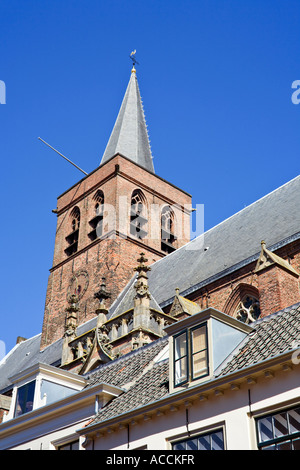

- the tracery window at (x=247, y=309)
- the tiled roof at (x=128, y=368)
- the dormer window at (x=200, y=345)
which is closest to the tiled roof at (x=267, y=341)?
the dormer window at (x=200, y=345)

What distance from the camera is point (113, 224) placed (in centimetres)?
3209

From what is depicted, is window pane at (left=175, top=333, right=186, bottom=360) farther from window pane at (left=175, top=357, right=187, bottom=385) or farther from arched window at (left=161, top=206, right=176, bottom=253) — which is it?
arched window at (left=161, top=206, right=176, bottom=253)

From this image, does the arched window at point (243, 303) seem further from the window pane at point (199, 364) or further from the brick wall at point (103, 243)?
the window pane at point (199, 364)

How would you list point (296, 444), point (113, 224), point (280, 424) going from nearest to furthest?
point (296, 444)
point (280, 424)
point (113, 224)

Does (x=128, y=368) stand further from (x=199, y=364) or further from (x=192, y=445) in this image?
(x=192, y=445)

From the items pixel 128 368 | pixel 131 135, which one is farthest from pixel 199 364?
pixel 131 135

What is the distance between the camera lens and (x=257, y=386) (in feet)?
29.3

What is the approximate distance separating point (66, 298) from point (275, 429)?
25.0m

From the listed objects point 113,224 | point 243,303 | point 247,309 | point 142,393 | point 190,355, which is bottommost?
point 142,393

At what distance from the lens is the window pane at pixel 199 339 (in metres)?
10.3

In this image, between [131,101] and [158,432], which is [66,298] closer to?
[131,101]

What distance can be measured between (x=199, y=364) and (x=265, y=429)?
1.83 metres
